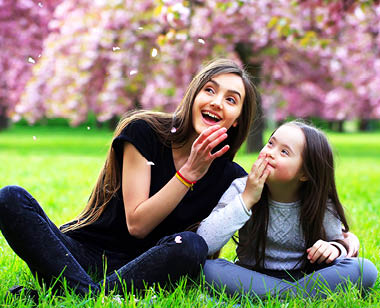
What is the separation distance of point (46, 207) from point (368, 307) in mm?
3315

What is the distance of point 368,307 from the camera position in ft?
7.06

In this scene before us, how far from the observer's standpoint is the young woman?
2.23 m

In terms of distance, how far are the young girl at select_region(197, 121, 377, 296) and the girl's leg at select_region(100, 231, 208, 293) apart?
183mm

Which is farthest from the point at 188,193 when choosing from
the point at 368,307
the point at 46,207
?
the point at 46,207

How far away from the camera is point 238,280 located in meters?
2.37

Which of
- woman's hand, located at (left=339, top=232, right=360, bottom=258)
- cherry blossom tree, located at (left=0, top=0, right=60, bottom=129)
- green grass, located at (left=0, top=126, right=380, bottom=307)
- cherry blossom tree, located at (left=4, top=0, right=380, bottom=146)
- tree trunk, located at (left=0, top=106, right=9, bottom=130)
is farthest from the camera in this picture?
tree trunk, located at (left=0, top=106, right=9, bottom=130)

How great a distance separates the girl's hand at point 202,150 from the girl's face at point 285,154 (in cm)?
31

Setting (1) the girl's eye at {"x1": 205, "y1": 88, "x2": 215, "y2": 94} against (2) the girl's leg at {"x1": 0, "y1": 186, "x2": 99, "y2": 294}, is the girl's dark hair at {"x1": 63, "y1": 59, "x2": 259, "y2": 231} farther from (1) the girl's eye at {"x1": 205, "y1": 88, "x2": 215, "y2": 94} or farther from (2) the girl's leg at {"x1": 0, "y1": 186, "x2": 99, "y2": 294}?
(2) the girl's leg at {"x1": 0, "y1": 186, "x2": 99, "y2": 294}

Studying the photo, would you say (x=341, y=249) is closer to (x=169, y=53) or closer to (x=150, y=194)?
(x=150, y=194)

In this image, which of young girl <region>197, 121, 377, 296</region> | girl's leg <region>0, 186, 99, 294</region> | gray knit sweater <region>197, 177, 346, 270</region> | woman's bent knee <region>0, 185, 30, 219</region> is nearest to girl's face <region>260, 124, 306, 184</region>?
young girl <region>197, 121, 377, 296</region>

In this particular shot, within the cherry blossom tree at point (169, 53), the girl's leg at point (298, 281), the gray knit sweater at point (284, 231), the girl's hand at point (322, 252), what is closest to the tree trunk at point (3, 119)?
the cherry blossom tree at point (169, 53)

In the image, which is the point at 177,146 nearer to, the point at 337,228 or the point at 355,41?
the point at 337,228

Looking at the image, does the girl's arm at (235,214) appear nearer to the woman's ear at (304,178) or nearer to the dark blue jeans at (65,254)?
the dark blue jeans at (65,254)

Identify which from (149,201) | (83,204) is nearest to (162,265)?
(149,201)
